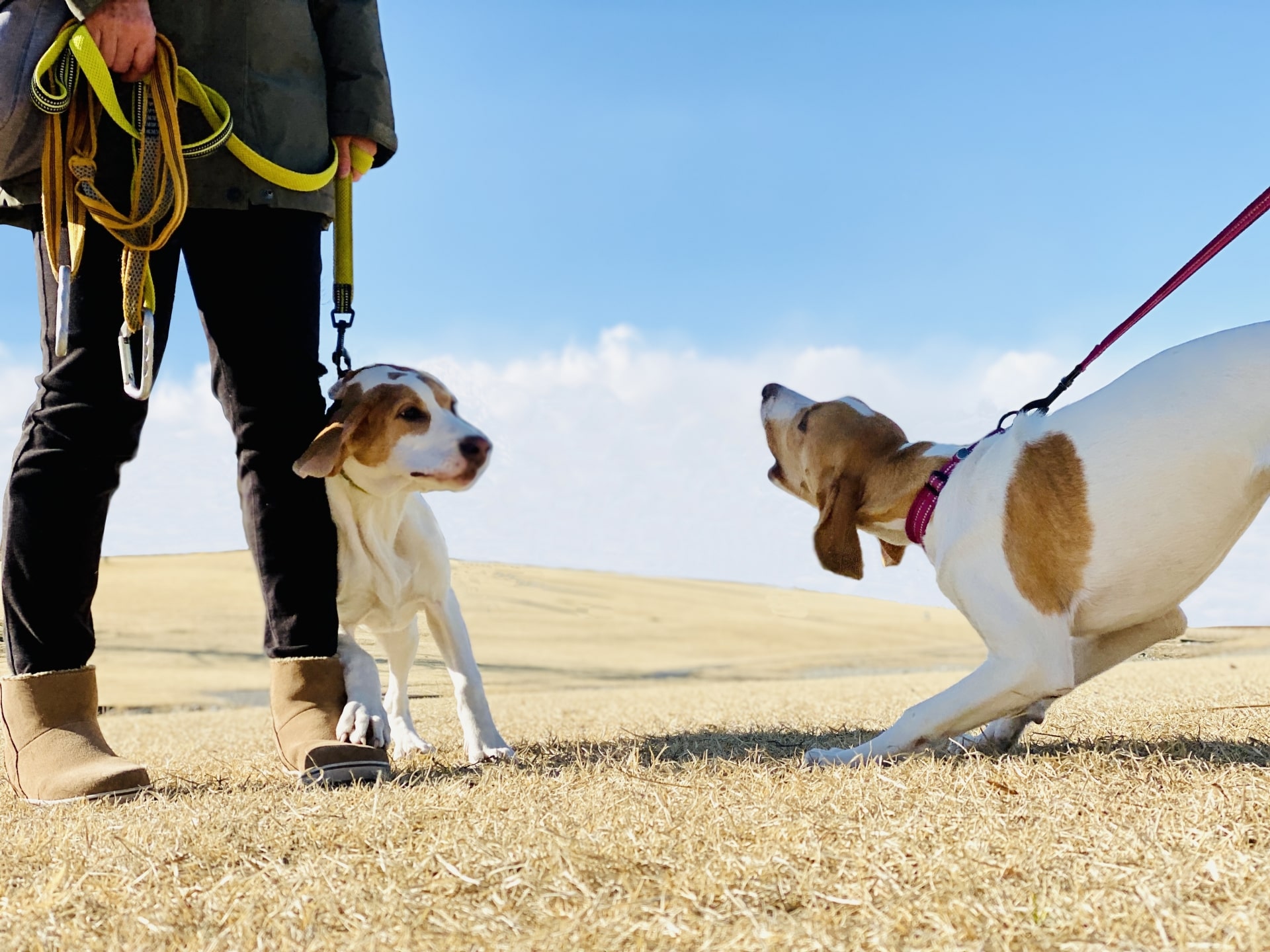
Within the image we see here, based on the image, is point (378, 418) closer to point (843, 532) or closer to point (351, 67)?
point (351, 67)

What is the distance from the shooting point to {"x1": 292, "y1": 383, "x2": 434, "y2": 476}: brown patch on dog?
3.05 meters

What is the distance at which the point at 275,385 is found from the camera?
9.53 feet

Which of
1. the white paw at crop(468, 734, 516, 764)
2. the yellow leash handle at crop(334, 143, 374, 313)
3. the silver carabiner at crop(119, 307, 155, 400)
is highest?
the yellow leash handle at crop(334, 143, 374, 313)

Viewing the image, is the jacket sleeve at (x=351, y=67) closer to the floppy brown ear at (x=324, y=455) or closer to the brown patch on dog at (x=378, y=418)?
the brown patch on dog at (x=378, y=418)

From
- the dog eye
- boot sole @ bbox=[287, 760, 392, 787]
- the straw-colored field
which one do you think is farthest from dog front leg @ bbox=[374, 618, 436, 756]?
boot sole @ bbox=[287, 760, 392, 787]

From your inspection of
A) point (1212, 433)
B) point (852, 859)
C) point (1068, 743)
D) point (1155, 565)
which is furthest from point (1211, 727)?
point (852, 859)

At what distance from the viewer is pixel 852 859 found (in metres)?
1.58

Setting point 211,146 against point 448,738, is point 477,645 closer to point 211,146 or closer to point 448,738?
point 448,738

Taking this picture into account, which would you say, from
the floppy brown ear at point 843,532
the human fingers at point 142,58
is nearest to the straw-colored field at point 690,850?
the floppy brown ear at point 843,532

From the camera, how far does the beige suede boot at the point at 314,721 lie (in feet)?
8.73

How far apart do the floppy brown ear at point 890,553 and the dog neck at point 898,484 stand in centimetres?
11

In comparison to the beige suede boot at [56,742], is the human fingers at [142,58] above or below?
above

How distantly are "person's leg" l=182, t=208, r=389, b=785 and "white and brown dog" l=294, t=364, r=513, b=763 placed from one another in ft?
0.31

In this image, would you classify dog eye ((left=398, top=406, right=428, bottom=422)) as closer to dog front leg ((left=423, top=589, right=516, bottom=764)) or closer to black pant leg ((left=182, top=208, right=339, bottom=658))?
black pant leg ((left=182, top=208, right=339, bottom=658))
